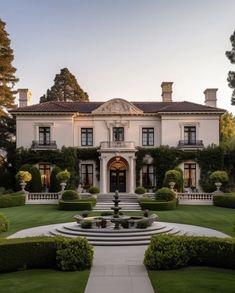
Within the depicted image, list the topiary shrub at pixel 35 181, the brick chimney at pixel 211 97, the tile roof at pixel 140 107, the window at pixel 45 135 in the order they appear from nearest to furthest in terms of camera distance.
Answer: the topiary shrub at pixel 35 181, the tile roof at pixel 140 107, the window at pixel 45 135, the brick chimney at pixel 211 97

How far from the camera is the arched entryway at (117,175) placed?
131 ft

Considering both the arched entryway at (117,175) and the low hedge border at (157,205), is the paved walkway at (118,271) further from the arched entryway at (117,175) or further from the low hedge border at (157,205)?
the arched entryway at (117,175)

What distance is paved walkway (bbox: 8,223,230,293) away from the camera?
10305 millimetres

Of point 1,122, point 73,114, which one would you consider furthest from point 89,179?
point 1,122

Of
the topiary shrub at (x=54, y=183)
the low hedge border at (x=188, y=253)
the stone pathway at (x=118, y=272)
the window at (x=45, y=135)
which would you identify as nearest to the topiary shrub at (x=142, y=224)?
the stone pathway at (x=118, y=272)

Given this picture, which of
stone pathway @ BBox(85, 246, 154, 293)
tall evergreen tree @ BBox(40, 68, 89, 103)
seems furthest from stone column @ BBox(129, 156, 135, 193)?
stone pathway @ BBox(85, 246, 154, 293)

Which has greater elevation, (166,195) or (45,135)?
(45,135)

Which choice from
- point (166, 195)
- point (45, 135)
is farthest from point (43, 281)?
point (45, 135)

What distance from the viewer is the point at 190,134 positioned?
39906 mm

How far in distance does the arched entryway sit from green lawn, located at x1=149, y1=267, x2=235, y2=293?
90.7 feet

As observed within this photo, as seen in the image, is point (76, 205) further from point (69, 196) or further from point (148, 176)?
point (148, 176)

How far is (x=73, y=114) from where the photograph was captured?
39.6m

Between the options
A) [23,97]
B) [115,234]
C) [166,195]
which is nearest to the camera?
[115,234]

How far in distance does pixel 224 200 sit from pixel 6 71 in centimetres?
2726
